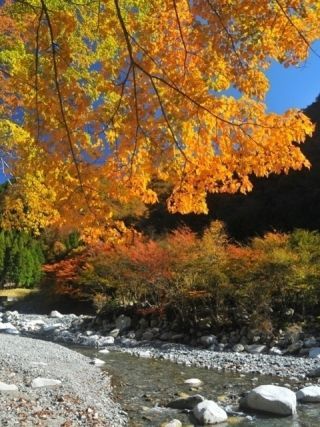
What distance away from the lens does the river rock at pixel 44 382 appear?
7.89m

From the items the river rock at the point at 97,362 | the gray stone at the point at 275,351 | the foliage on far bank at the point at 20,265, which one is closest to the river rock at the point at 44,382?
the river rock at the point at 97,362

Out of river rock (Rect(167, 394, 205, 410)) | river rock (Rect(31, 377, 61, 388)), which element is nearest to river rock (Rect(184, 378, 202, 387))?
river rock (Rect(167, 394, 205, 410))

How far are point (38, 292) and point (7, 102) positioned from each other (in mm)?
19334

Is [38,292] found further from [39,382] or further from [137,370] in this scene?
[39,382]

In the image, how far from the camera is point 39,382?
8000mm

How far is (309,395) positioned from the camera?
7504mm

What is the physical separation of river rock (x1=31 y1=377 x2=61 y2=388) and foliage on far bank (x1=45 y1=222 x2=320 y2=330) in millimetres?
4474

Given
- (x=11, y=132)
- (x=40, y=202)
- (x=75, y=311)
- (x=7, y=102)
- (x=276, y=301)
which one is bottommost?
(x=75, y=311)

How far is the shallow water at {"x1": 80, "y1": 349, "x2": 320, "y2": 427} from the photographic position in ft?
21.7

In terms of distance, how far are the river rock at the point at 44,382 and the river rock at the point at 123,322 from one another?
7484 mm

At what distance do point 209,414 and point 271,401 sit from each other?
39.0 inches

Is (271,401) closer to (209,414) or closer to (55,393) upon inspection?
(209,414)

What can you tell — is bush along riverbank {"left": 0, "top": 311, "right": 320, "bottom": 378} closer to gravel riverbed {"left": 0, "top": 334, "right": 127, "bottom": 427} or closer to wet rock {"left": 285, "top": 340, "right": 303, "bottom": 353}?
wet rock {"left": 285, "top": 340, "right": 303, "bottom": 353}

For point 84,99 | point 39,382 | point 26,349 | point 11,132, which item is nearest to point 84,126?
point 84,99
